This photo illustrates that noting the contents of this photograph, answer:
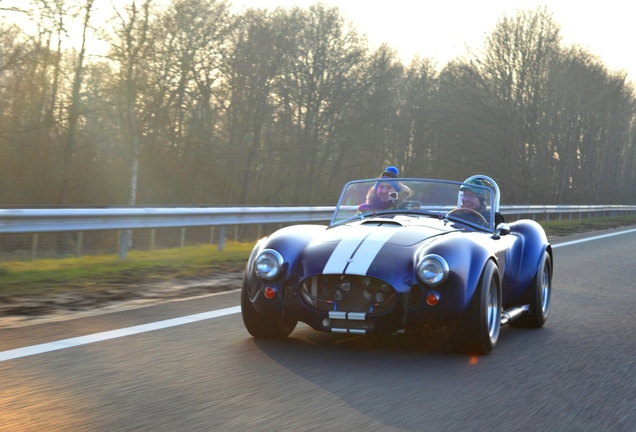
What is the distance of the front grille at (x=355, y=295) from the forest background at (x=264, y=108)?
56.0ft

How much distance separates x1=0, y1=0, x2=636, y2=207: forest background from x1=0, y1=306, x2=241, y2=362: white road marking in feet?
50.3

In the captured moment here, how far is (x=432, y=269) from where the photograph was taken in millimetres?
5305

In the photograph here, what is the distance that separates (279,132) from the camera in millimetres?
42094

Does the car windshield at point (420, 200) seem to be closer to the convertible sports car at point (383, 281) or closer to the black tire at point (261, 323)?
the convertible sports car at point (383, 281)

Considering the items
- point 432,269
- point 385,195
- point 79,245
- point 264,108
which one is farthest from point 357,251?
point 264,108

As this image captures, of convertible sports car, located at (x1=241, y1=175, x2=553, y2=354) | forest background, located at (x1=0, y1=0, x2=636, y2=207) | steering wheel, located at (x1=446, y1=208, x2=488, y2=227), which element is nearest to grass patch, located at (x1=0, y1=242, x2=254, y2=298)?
convertible sports car, located at (x1=241, y1=175, x2=553, y2=354)

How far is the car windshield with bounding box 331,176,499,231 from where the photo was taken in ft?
22.2

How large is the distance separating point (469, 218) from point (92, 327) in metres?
2.92

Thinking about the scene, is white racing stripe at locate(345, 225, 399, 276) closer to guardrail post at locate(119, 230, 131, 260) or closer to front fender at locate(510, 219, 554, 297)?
front fender at locate(510, 219, 554, 297)

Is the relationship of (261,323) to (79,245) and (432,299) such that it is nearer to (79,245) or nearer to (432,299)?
(432,299)

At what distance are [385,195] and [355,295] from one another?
1754 millimetres

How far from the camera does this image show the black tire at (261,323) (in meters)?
5.77

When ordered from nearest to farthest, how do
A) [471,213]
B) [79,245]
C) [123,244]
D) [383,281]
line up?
[383,281]
[471,213]
[123,244]
[79,245]

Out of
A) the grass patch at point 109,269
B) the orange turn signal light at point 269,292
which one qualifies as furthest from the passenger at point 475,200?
the grass patch at point 109,269
